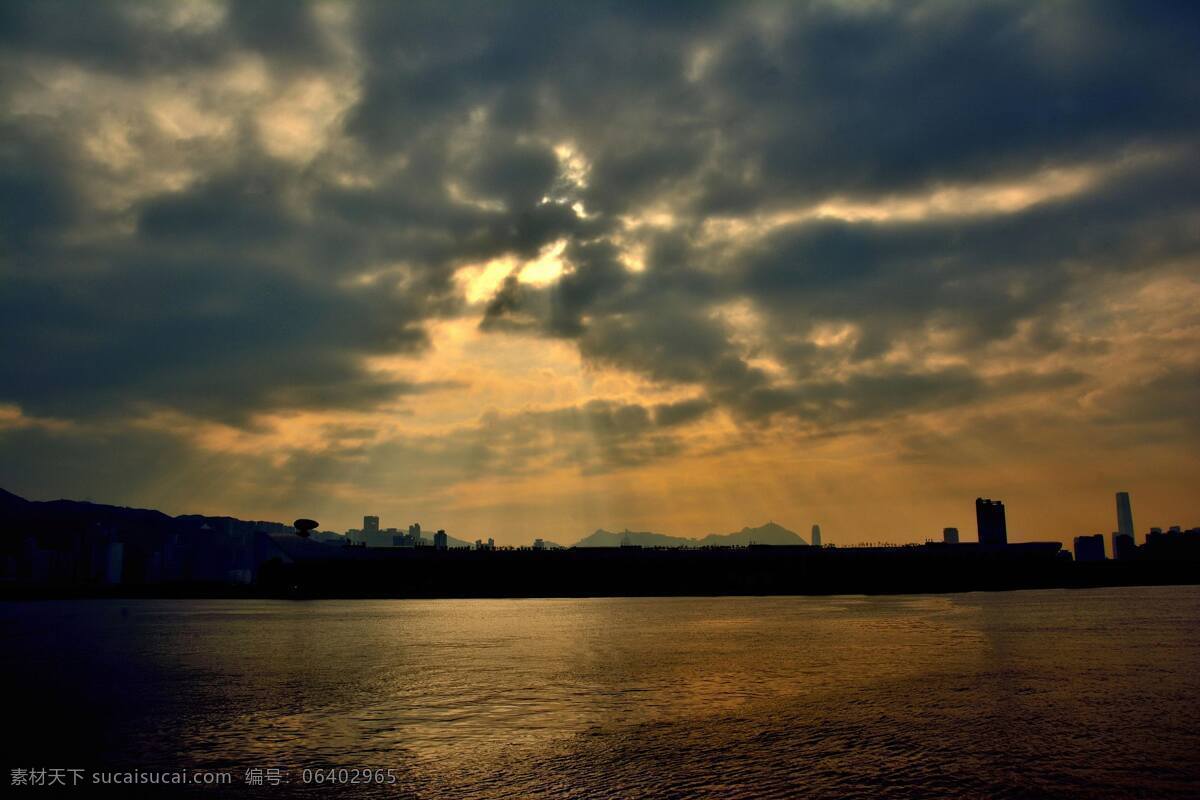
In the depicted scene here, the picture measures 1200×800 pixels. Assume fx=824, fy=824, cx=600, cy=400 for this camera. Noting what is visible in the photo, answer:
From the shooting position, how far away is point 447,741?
105 ft

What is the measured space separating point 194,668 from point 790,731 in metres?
46.1

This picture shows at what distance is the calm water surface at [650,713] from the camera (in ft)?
86.9

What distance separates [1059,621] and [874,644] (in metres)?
42.5

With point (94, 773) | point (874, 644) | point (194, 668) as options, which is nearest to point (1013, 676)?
point (874, 644)

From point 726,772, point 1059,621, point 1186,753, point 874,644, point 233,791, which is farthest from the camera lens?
point 1059,621

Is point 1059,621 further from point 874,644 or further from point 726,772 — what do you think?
point 726,772

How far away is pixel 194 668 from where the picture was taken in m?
60.0

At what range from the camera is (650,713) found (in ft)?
124

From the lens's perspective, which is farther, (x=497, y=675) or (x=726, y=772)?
(x=497, y=675)

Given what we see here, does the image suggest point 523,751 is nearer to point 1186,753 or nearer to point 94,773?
point 94,773

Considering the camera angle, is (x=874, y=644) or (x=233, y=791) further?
(x=874, y=644)

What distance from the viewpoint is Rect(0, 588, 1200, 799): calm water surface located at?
26500mm

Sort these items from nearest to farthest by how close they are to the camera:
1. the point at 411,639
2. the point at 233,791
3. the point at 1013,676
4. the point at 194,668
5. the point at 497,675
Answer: the point at 233,791 → the point at 1013,676 → the point at 497,675 → the point at 194,668 → the point at 411,639

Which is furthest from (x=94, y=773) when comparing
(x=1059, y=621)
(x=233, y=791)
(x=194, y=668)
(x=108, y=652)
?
(x=1059, y=621)
